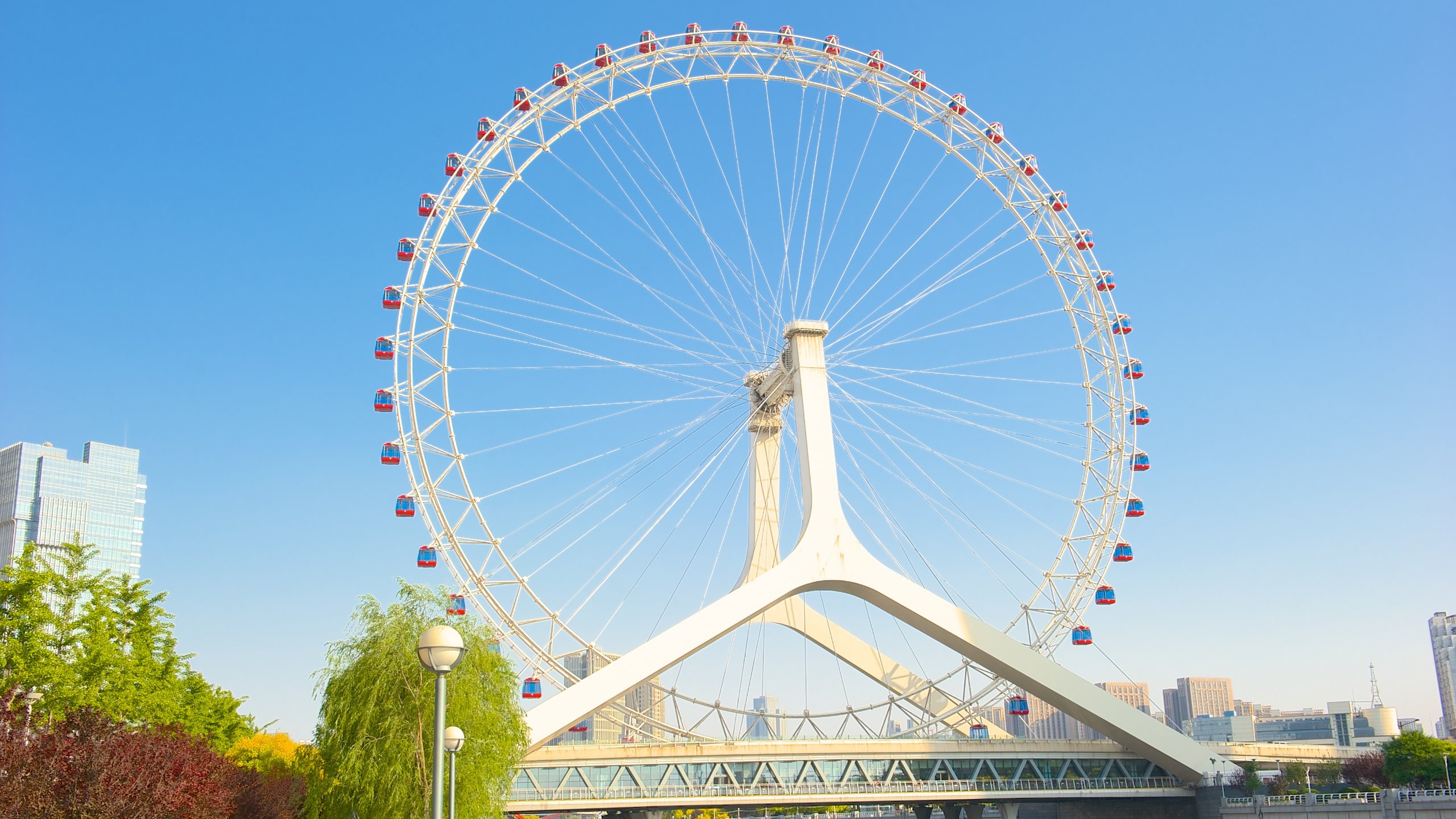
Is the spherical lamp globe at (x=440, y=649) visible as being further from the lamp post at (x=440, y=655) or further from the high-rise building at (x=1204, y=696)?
the high-rise building at (x=1204, y=696)

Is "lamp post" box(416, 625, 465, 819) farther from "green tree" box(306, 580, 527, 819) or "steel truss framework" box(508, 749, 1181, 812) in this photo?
"steel truss framework" box(508, 749, 1181, 812)

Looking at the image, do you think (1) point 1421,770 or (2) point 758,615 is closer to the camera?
(2) point 758,615

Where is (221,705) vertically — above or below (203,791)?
above

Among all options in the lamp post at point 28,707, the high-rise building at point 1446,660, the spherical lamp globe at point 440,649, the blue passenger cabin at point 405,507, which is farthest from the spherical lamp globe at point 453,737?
the high-rise building at point 1446,660

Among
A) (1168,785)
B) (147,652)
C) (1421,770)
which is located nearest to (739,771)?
(1168,785)

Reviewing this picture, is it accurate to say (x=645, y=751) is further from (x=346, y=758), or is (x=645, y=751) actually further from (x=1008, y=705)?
(x=346, y=758)

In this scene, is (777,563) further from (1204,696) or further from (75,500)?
(1204,696)
